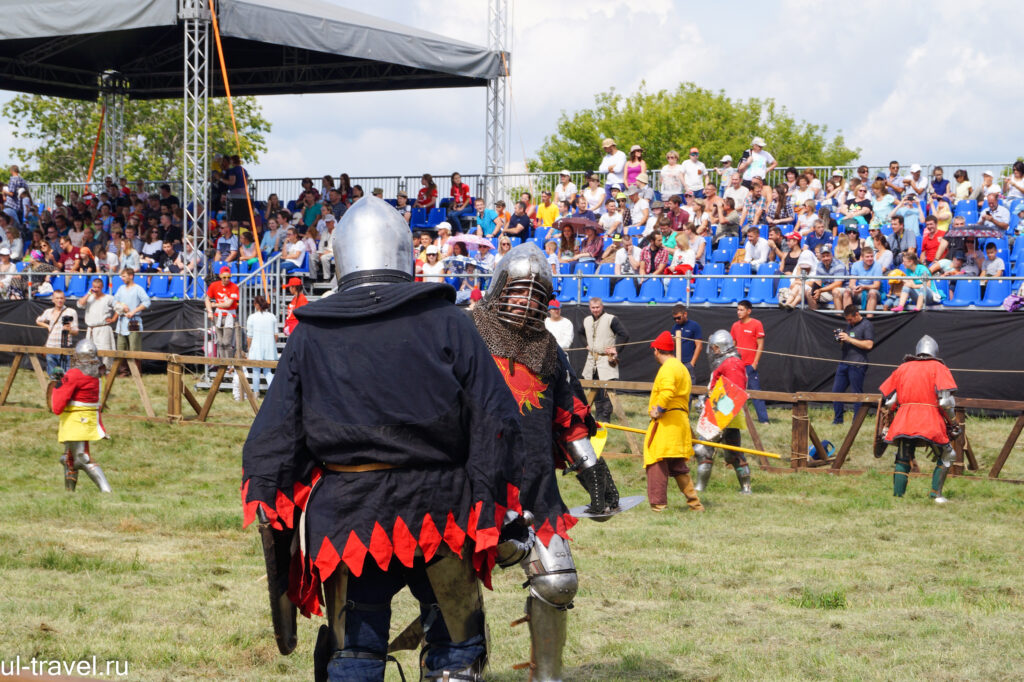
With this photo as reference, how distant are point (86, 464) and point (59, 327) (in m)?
7.91

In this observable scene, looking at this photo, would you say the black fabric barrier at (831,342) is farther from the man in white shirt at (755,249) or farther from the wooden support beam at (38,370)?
the wooden support beam at (38,370)

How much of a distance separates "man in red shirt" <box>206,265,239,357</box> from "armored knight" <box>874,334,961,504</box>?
32.0 ft

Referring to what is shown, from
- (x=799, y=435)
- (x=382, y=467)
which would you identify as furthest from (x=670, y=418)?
(x=382, y=467)

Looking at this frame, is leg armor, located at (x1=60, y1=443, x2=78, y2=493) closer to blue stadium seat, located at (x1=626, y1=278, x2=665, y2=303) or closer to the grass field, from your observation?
the grass field

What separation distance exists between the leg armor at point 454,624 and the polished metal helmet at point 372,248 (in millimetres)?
930

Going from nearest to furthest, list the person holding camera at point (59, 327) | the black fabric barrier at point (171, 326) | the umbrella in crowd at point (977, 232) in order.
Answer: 1. the umbrella in crowd at point (977, 232)
2. the person holding camera at point (59, 327)
3. the black fabric barrier at point (171, 326)

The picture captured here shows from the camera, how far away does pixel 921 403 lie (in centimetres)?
Result: 1018

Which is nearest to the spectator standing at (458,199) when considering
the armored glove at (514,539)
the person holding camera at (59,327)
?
the person holding camera at (59,327)

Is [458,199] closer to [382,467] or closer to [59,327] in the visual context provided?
[59,327]

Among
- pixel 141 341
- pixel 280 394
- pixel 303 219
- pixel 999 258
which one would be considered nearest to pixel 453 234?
pixel 303 219

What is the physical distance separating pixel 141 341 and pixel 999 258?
1225 centimetres

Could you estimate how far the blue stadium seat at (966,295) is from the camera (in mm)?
14445

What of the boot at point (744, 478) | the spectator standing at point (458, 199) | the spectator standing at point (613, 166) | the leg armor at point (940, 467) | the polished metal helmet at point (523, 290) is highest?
the spectator standing at point (613, 166)

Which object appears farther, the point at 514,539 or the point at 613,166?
the point at 613,166
